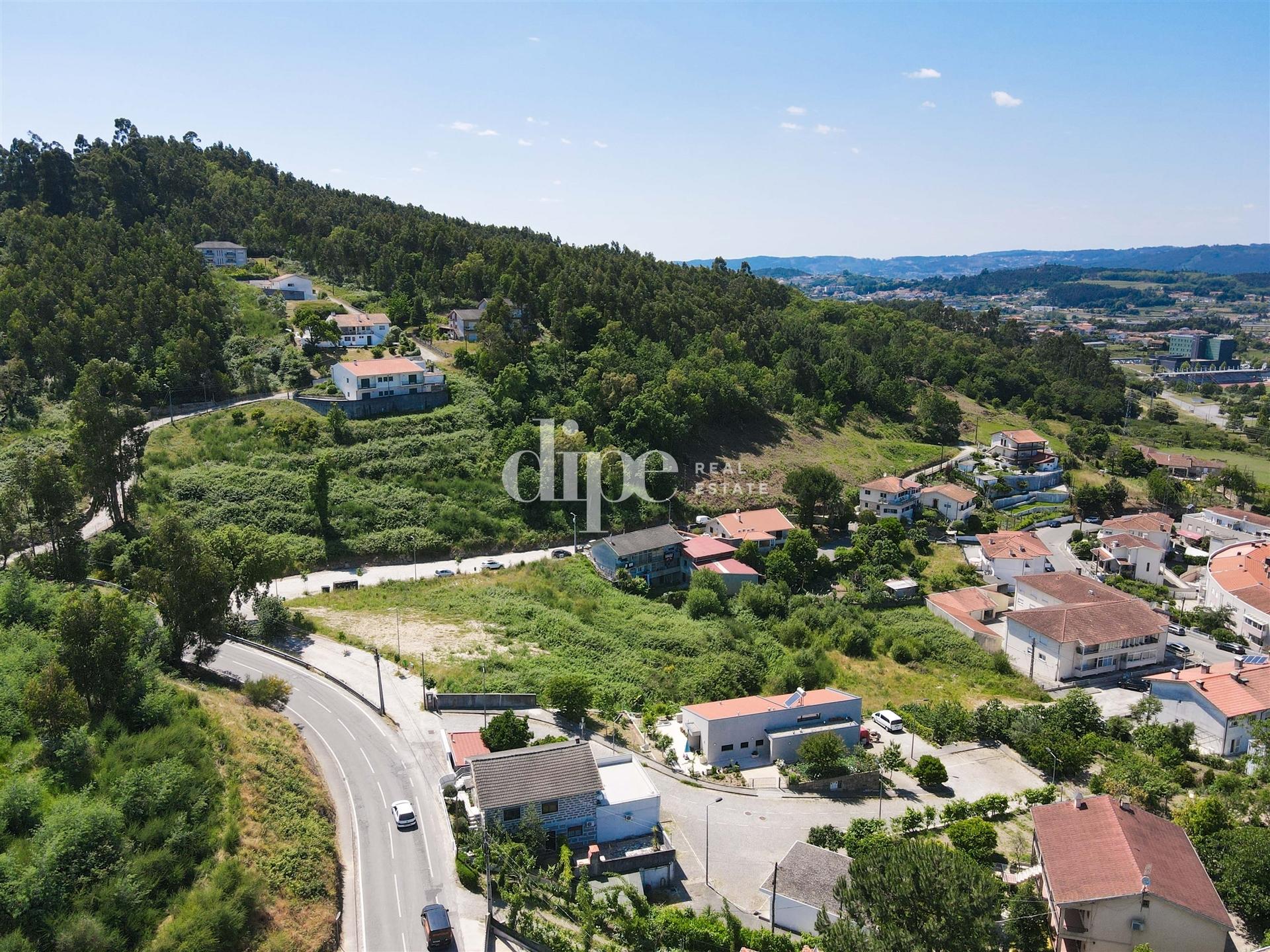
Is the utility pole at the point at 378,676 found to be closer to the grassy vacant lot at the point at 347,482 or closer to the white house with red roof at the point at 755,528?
the grassy vacant lot at the point at 347,482

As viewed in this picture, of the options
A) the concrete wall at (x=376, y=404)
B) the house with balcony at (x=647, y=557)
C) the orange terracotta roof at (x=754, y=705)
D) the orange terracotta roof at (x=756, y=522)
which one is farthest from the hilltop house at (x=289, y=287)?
the orange terracotta roof at (x=754, y=705)

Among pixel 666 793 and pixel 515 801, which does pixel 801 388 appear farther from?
pixel 515 801

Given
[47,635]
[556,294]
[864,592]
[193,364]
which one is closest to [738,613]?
[864,592]

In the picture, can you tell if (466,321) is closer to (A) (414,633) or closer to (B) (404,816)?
(A) (414,633)

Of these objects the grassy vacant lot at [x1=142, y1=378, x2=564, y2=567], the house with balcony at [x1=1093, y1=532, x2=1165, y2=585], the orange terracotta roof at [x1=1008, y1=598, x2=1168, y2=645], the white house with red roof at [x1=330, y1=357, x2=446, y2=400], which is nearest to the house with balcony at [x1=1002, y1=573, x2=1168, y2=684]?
the orange terracotta roof at [x1=1008, y1=598, x2=1168, y2=645]

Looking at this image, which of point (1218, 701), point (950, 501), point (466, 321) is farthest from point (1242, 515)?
point (466, 321)

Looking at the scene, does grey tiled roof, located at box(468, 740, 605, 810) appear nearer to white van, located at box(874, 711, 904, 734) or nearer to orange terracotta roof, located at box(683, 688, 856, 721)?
orange terracotta roof, located at box(683, 688, 856, 721)
